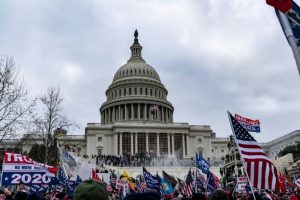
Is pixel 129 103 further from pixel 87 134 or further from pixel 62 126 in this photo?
pixel 62 126

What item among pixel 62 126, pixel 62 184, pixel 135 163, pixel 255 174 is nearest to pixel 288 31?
pixel 255 174

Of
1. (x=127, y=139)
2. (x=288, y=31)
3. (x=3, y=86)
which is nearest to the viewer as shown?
(x=288, y=31)

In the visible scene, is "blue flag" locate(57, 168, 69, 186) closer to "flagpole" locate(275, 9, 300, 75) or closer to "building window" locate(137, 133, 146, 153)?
"flagpole" locate(275, 9, 300, 75)

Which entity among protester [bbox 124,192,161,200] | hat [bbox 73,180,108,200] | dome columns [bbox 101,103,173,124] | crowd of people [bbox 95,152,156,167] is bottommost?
protester [bbox 124,192,161,200]

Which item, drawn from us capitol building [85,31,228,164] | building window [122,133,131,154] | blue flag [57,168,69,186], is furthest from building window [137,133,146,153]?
blue flag [57,168,69,186]

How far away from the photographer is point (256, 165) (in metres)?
8.66

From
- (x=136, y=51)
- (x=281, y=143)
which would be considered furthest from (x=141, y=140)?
(x=281, y=143)

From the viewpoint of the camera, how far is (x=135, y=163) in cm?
6475

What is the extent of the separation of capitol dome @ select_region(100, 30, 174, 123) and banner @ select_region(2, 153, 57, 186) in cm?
8066

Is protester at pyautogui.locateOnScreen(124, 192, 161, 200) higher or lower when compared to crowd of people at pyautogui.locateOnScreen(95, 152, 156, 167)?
lower

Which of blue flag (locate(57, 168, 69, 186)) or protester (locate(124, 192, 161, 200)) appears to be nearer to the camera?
protester (locate(124, 192, 161, 200))

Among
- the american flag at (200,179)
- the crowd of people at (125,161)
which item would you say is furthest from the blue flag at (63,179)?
the crowd of people at (125,161)

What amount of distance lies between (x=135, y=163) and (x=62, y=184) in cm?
4569

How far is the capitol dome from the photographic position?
9894cm
